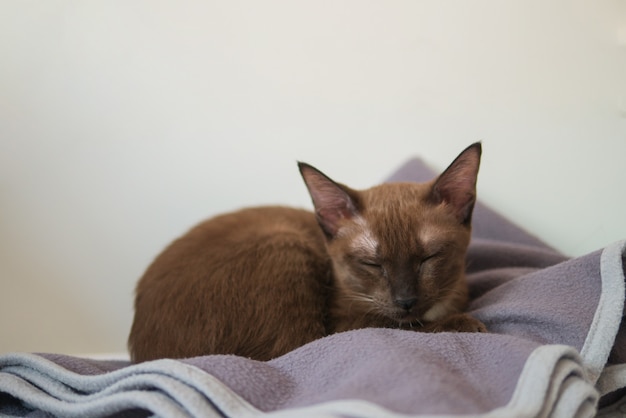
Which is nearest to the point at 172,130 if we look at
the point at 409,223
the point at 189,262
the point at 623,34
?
the point at 189,262

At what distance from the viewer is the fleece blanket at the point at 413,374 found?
86cm

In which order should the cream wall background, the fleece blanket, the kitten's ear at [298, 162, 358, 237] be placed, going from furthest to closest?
the cream wall background
the kitten's ear at [298, 162, 358, 237]
the fleece blanket

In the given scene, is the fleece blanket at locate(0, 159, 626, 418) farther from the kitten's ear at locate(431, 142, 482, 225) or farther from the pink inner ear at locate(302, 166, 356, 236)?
the pink inner ear at locate(302, 166, 356, 236)

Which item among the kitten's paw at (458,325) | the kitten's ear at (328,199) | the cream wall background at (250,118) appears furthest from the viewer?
the cream wall background at (250,118)

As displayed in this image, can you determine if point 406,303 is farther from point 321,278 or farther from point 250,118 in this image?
point 250,118

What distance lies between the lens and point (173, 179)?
1.85 meters

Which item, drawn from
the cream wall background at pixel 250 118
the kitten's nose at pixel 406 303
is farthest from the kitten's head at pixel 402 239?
the cream wall background at pixel 250 118

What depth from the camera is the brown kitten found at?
4.21 feet

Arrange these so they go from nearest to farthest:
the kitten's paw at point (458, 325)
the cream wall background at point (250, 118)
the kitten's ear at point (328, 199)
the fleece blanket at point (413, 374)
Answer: the fleece blanket at point (413, 374)
the kitten's paw at point (458, 325)
the kitten's ear at point (328, 199)
the cream wall background at point (250, 118)

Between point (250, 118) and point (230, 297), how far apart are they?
2.38 feet

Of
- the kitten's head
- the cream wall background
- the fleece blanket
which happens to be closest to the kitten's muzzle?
the kitten's head

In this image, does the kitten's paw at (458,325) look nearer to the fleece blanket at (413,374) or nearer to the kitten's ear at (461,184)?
the fleece blanket at (413,374)

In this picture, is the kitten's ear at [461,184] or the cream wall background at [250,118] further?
the cream wall background at [250,118]

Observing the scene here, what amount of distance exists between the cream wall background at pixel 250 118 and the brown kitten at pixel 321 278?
445mm
